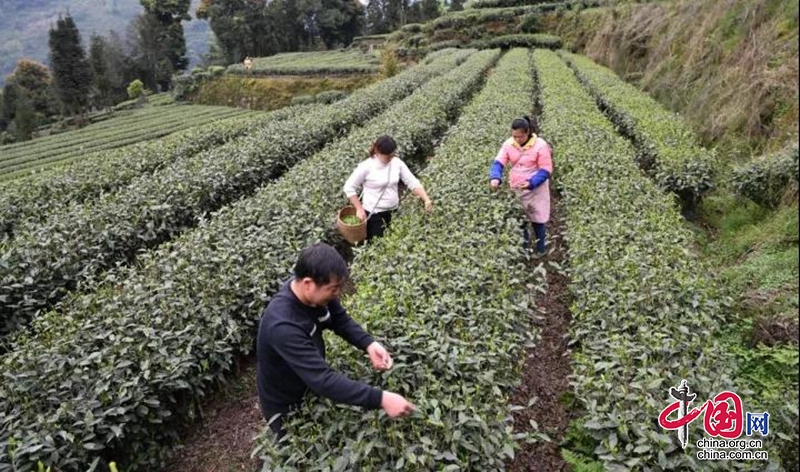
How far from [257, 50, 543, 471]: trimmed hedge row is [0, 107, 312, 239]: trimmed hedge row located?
18.7 ft

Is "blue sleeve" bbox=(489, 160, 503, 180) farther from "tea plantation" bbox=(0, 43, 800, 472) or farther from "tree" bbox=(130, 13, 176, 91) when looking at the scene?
"tree" bbox=(130, 13, 176, 91)

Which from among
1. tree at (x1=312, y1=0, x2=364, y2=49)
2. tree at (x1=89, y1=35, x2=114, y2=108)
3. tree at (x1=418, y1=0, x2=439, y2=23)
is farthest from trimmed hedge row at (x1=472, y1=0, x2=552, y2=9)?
tree at (x1=89, y1=35, x2=114, y2=108)

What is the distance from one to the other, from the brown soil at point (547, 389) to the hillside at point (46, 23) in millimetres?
151589

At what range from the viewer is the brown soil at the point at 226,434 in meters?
4.21

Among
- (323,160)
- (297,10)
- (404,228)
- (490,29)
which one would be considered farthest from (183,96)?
(404,228)

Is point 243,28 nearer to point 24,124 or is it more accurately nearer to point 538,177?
point 24,124

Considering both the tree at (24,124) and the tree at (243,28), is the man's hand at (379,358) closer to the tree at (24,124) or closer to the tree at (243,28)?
the tree at (24,124)

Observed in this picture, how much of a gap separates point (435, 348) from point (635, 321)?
1607 millimetres

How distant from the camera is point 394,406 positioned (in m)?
2.39

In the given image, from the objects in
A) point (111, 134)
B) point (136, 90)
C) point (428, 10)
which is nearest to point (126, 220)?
point (111, 134)

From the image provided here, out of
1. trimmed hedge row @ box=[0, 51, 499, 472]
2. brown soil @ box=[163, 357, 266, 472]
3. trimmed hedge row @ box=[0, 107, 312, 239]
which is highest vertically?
trimmed hedge row @ box=[0, 51, 499, 472]

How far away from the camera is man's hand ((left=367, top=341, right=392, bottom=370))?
2.77 m

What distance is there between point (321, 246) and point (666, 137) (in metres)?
8.16

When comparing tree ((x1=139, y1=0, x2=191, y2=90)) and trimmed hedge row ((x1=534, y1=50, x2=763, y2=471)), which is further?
tree ((x1=139, y1=0, x2=191, y2=90))
